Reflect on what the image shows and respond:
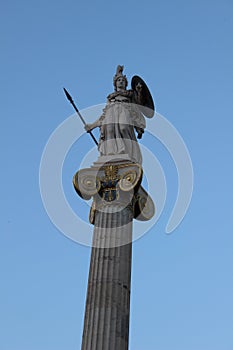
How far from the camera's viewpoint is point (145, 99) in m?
28.1

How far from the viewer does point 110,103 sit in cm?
→ 2689

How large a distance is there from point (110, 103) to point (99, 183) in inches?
174

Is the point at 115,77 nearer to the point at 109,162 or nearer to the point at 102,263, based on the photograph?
the point at 109,162

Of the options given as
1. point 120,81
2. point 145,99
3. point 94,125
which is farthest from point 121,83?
point 94,125

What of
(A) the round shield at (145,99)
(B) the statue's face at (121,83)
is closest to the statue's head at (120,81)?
(B) the statue's face at (121,83)

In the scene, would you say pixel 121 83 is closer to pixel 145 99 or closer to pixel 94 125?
pixel 145 99

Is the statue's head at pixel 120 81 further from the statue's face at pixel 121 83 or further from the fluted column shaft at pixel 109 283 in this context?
the fluted column shaft at pixel 109 283

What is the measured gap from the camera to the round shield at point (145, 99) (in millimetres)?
27812

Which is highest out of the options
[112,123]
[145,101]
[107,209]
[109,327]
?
[145,101]

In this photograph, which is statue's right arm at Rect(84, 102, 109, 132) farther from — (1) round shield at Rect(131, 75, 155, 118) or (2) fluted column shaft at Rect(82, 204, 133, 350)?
(2) fluted column shaft at Rect(82, 204, 133, 350)

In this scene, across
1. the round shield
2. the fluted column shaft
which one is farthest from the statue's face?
the fluted column shaft

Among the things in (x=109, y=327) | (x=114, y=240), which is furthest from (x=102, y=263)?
(x=109, y=327)

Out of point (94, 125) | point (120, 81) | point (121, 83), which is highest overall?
point (120, 81)

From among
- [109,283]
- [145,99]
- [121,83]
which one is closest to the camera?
[109,283]
